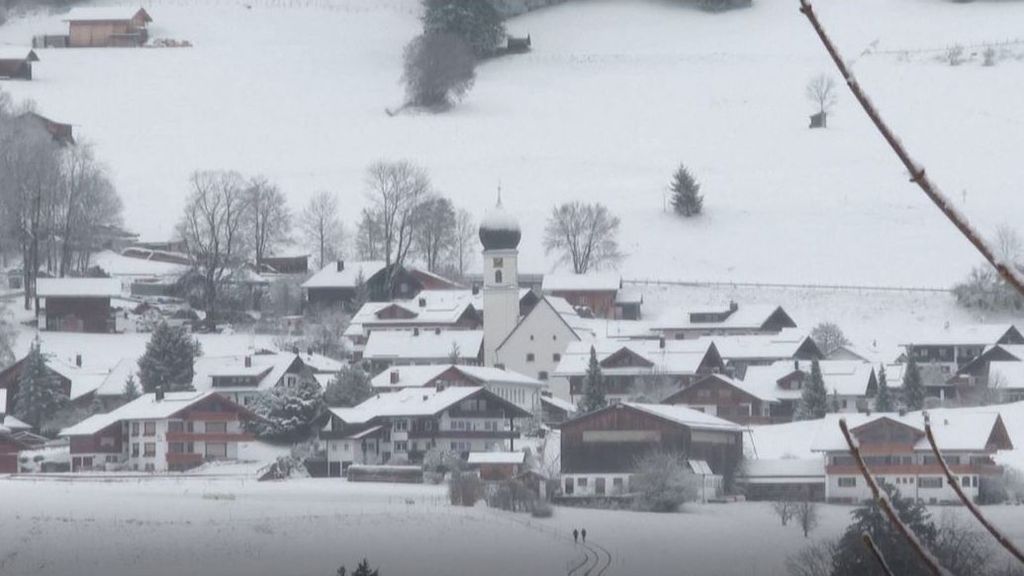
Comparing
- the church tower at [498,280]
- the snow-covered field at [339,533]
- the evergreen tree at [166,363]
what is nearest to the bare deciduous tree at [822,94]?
the church tower at [498,280]

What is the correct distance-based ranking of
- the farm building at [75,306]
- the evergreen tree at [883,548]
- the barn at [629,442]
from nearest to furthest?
1. the evergreen tree at [883,548]
2. the barn at [629,442]
3. the farm building at [75,306]

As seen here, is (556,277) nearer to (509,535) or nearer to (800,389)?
(800,389)

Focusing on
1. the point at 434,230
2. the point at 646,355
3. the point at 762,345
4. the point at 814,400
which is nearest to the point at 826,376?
the point at 814,400

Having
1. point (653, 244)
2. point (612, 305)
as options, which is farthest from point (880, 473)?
point (653, 244)

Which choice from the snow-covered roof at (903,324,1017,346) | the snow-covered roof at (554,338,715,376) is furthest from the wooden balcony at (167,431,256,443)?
the snow-covered roof at (903,324,1017,346)

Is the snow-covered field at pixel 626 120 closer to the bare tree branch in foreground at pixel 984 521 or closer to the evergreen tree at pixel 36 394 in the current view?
the evergreen tree at pixel 36 394

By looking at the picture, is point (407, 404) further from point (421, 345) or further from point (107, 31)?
point (107, 31)

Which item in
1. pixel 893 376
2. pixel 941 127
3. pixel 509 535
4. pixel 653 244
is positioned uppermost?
pixel 941 127
